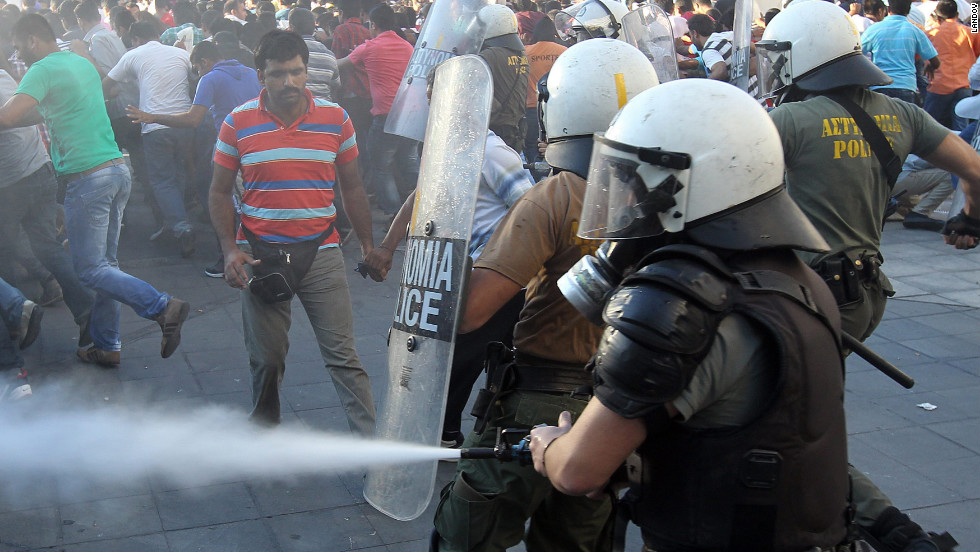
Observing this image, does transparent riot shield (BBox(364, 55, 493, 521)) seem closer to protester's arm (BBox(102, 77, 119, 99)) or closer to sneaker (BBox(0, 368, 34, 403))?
sneaker (BBox(0, 368, 34, 403))

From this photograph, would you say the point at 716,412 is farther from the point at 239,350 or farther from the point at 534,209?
the point at 239,350

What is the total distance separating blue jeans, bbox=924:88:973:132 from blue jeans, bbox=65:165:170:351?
893cm

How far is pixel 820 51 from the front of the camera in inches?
140

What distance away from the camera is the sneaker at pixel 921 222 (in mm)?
9156

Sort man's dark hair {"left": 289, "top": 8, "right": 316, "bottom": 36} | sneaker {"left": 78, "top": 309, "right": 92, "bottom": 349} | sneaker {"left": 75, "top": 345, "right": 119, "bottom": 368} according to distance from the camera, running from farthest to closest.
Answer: man's dark hair {"left": 289, "top": 8, "right": 316, "bottom": 36}
sneaker {"left": 78, "top": 309, "right": 92, "bottom": 349}
sneaker {"left": 75, "top": 345, "right": 119, "bottom": 368}

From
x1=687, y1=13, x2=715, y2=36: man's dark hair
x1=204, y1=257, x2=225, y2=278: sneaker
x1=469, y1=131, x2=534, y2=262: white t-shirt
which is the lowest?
x1=204, y1=257, x2=225, y2=278: sneaker

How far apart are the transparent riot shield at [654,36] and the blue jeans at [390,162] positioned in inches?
113

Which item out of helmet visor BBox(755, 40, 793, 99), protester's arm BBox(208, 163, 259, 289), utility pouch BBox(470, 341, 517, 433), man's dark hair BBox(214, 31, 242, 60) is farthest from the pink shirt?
utility pouch BBox(470, 341, 517, 433)

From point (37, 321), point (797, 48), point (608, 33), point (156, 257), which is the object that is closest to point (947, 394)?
point (797, 48)

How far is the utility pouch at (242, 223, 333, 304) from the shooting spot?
4191 millimetres

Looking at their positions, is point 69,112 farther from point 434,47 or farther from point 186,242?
point 186,242

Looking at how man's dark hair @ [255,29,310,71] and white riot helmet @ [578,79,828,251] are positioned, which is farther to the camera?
man's dark hair @ [255,29,310,71]

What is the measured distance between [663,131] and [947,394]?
4.13m

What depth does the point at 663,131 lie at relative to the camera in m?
1.85
